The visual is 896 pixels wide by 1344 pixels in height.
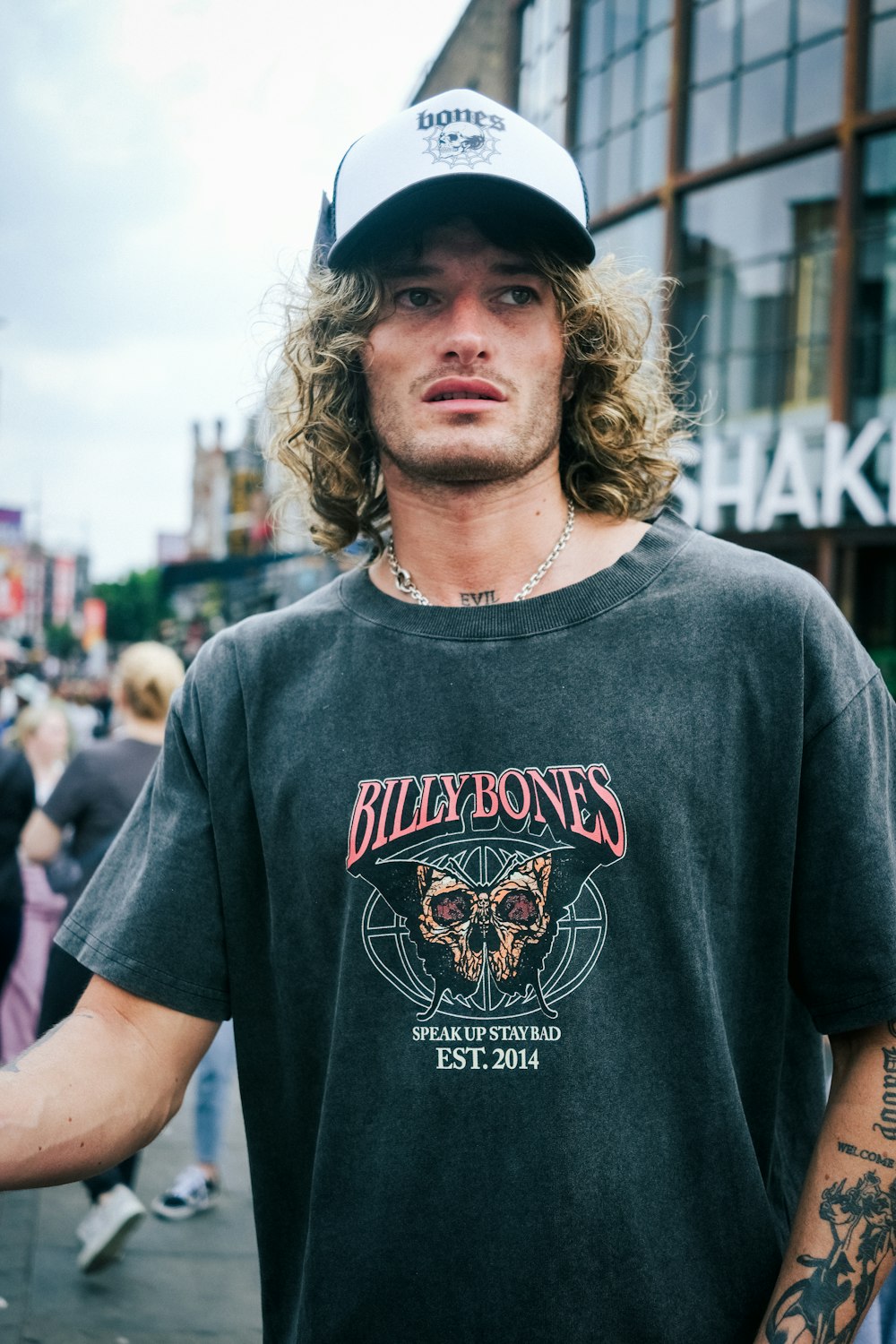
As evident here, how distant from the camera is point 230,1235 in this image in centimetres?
468

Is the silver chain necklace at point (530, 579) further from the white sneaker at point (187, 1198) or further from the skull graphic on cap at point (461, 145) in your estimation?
the white sneaker at point (187, 1198)

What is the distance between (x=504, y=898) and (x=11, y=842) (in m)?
4.15

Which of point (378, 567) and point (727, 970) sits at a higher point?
point (378, 567)

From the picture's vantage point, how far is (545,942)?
1608 mm

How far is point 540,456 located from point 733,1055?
0.94 meters

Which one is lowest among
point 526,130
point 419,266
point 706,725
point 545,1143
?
point 545,1143

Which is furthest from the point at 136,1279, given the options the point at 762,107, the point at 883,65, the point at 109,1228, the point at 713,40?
the point at 713,40

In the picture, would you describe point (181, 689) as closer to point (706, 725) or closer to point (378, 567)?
point (378, 567)

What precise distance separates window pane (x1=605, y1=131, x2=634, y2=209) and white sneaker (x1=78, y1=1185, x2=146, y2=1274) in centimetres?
1521

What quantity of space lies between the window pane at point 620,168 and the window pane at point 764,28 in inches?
83.6

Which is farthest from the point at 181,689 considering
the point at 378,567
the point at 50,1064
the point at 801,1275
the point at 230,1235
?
the point at 230,1235

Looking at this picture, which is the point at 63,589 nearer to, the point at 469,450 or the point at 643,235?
the point at 643,235

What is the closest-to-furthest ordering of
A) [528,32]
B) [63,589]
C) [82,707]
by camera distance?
1. [82,707]
2. [528,32]
3. [63,589]

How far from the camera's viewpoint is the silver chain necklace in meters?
1.91
